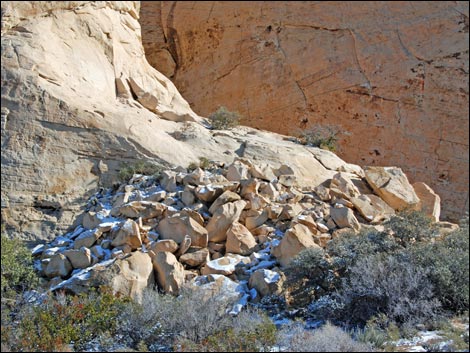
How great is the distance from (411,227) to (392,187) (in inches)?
84.8

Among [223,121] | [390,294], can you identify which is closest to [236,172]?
[223,121]

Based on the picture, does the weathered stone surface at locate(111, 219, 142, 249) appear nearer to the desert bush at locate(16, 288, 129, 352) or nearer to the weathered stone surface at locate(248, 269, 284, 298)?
the desert bush at locate(16, 288, 129, 352)

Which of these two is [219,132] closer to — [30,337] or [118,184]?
[118,184]

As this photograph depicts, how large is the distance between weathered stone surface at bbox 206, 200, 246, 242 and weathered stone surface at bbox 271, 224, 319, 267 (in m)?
0.70

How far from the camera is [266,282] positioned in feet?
22.5

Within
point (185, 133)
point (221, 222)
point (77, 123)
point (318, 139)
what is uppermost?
point (77, 123)

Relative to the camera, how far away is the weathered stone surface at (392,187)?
9383 mm

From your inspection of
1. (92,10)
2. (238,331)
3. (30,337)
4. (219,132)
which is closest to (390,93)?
(219,132)

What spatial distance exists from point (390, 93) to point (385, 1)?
248 centimetres

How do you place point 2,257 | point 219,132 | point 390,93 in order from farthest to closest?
point 390,93 < point 219,132 < point 2,257

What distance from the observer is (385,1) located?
15.6 meters

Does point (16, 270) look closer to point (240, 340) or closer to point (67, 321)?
point (67, 321)

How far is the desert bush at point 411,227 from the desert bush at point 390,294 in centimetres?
91

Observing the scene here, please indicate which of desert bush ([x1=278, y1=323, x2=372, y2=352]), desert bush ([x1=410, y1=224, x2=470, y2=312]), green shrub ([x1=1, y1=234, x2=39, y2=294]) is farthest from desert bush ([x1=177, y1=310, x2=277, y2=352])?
green shrub ([x1=1, y1=234, x2=39, y2=294])
